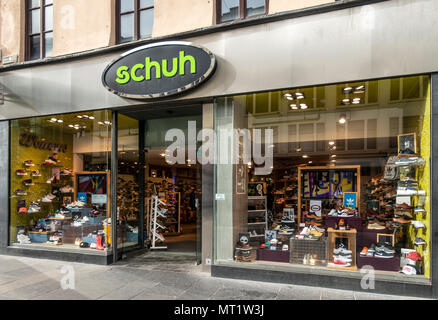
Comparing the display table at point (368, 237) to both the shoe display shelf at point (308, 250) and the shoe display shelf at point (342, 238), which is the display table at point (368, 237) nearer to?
the shoe display shelf at point (342, 238)

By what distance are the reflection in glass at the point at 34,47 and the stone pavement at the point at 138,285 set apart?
17.7 ft

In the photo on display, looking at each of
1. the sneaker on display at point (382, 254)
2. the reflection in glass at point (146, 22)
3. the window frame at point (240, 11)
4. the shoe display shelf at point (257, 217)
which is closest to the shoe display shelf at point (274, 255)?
the shoe display shelf at point (257, 217)

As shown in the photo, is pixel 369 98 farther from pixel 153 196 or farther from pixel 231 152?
pixel 153 196

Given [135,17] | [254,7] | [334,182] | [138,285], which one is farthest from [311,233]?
[135,17]

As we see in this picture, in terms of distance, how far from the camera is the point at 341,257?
19.8 feet

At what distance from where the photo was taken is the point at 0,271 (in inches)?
270

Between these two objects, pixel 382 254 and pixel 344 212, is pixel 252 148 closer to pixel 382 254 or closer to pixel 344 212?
pixel 344 212

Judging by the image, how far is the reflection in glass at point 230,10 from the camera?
6.56 m

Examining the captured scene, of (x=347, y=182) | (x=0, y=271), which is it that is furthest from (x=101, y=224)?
(x=347, y=182)

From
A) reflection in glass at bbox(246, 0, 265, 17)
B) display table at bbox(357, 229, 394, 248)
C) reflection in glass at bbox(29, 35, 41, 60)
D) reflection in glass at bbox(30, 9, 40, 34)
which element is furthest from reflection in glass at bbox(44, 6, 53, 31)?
display table at bbox(357, 229, 394, 248)

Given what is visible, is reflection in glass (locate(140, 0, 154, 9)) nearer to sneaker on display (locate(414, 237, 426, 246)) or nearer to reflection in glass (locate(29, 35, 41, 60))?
reflection in glass (locate(29, 35, 41, 60))

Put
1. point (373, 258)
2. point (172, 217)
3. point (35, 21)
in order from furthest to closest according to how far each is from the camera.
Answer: point (172, 217), point (35, 21), point (373, 258)

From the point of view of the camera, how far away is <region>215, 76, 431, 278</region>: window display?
5.69m

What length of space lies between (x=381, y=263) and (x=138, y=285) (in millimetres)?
4377
